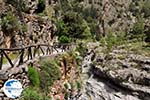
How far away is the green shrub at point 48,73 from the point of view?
1579 cm

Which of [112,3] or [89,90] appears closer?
[89,90]

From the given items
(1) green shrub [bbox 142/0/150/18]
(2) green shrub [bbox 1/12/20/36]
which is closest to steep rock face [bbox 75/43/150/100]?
(2) green shrub [bbox 1/12/20/36]

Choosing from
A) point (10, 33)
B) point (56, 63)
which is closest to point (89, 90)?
point (56, 63)

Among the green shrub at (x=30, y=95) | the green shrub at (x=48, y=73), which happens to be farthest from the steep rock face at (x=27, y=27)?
the green shrub at (x=30, y=95)

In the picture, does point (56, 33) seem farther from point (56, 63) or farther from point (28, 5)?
point (56, 63)

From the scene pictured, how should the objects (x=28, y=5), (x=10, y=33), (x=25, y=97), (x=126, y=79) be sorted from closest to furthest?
1. (x=25, y=97)
2. (x=126, y=79)
3. (x=10, y=33)
4. (x=28, y=5)

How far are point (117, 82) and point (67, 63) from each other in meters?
3.51

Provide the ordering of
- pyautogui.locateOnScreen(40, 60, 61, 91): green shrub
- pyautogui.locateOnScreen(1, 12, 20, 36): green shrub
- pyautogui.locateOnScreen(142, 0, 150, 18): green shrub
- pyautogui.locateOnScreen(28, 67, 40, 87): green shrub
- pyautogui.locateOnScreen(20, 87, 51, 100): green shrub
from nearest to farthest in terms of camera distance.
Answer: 1. pyautogui.locateOnScreen(20, 87, 51, 100): green shrub
2. pyautogui.locateOnScreen(28, 67, 40, 87): green shrub
3. pyautogui.locateOnScreen(40, 60, 61, 91): green shrub
4. pyautogui.locateOnScreen(1, 12, 20, 36): green shrub
5. pyautogui.locateOnScreen(142, 0, 150, 18): green shrub

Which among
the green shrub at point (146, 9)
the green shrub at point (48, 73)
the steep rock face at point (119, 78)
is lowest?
the green shrub at point (146, 9)

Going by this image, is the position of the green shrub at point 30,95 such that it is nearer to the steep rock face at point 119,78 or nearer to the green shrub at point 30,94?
the green shrub at point 30,94

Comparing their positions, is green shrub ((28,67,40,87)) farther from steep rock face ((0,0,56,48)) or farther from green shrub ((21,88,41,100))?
steep rock face ((0,0,56,48))

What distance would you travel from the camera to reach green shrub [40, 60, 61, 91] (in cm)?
1579

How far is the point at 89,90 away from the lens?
2170 cm

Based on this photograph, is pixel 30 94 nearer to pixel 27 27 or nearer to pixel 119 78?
pixel 119 78
